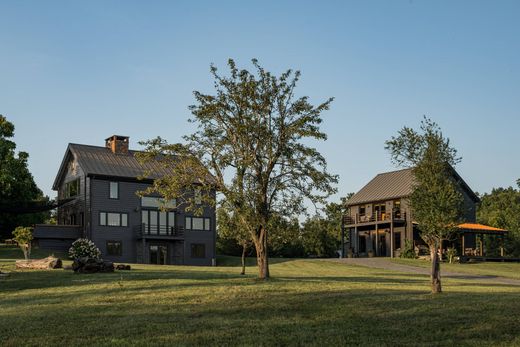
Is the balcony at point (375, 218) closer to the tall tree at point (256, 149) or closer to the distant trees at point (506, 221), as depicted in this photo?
the distant trees at point (506, 221)

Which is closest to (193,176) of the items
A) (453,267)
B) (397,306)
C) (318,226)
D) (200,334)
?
(318,226)

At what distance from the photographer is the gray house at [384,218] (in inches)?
2463

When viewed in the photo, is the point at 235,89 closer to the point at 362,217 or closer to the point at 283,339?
the point at 283,339

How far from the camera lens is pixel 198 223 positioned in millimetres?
62562

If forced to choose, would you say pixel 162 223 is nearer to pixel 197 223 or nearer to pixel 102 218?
pixel 197 223

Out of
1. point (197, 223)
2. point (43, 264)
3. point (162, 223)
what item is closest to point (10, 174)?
point (162, 223)

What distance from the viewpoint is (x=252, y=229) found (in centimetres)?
2922

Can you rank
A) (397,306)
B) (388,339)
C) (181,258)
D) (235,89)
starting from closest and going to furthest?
(388,339), (397,306), (235,89), (181,258)

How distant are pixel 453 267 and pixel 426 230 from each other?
1128 inches

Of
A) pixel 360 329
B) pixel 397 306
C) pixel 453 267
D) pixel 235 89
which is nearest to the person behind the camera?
pixel 360 329

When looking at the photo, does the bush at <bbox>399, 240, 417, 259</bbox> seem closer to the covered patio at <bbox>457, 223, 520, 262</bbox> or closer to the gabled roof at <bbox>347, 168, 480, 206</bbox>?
the covered patio at <bbox>457, 223, 520, 262</bbox>

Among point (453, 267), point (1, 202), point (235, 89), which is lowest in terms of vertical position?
point (453, 267)

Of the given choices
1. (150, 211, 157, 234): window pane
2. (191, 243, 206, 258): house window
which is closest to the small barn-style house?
(191, 243, 206, 258): house window

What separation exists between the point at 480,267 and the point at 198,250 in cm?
2467
